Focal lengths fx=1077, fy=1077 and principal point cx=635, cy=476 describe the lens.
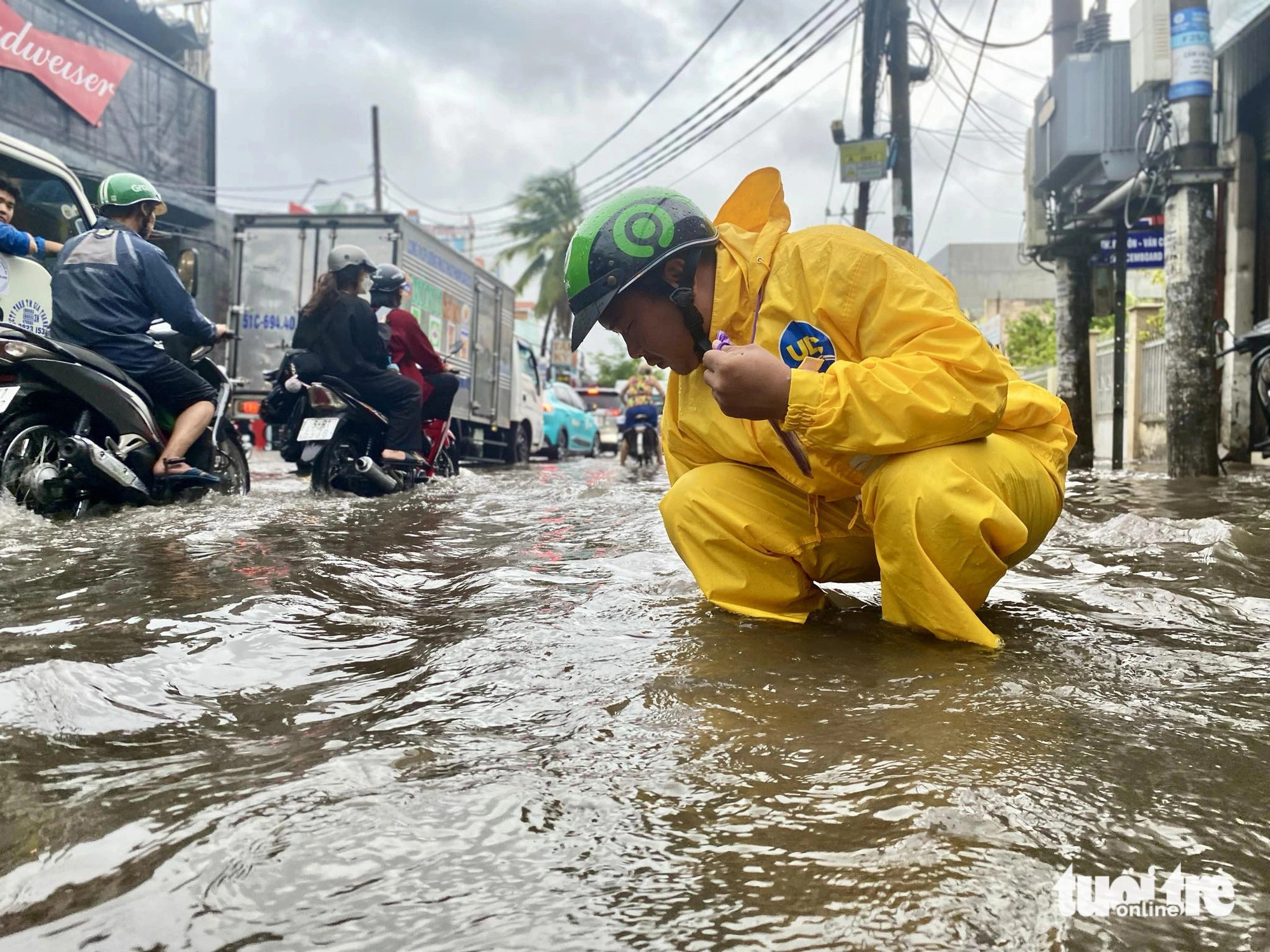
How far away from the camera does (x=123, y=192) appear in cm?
552

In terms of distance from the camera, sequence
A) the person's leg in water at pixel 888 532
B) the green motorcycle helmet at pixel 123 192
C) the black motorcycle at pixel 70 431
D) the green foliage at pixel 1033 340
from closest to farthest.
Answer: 1. the person's leg in water at pixel 888 532
2. the black motorcycle at pixel 70 431
3. the green motorcycle helmet at pixel 123 192
4. the green foliage at pixel 1033 340

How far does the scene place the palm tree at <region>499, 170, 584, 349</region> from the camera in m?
39.1

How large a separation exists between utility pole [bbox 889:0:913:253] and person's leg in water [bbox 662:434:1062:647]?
48.1ft

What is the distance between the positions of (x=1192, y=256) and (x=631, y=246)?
279 inches

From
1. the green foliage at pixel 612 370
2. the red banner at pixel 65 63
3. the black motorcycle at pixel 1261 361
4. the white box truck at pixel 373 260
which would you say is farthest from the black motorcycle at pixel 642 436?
the green foliage at pixel 612 370

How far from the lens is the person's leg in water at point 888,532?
2.41 m

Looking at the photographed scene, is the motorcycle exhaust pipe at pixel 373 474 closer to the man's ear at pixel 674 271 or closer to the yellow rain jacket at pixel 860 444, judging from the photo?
the yellow rain jacket at pixel 860 444

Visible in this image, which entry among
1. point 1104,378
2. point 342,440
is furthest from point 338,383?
point 1104,378

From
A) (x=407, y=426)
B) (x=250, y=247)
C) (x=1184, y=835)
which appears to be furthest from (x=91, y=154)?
(x=1184, y=835)

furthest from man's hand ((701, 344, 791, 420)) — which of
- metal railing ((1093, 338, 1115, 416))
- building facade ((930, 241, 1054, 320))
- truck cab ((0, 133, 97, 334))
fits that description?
building facade ((930, 241, 1054, 320))

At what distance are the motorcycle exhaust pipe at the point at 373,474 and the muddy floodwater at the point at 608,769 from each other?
13.1ft

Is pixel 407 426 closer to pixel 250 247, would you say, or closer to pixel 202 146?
pixel 250 247

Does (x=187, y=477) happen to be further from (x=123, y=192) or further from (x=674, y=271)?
(x=674, y=271)

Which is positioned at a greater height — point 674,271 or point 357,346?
point 357,346
